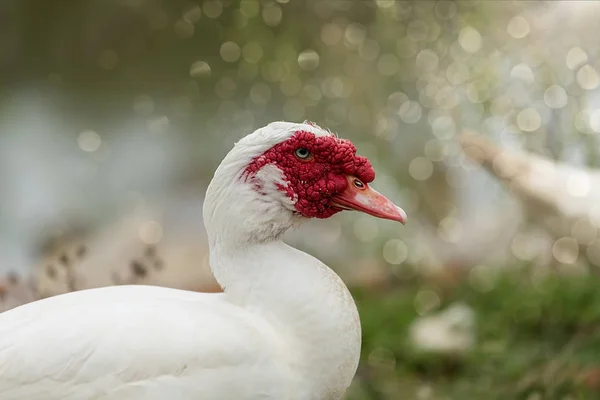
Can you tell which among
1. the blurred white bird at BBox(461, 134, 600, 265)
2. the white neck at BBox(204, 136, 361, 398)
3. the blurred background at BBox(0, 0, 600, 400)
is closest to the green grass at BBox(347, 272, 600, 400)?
the blurred background at BBox(0, 0, 600, 400)

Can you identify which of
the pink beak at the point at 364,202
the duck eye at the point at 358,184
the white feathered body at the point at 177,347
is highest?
the duck eye at the point at 358,184

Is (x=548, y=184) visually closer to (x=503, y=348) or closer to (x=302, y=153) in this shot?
(x=503, y=348)

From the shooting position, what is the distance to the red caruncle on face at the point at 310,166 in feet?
3.39

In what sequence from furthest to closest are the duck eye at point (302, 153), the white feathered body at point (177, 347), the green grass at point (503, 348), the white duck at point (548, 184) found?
the white duck at point (548, 184), the green grass at point (503, 348), the duck eye at point (302, 153), the white feathered body at point (177, 347)

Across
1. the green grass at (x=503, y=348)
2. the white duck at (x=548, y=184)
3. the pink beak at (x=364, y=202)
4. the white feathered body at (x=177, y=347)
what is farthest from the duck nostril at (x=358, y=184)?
the white duck at (x=548, y=184)

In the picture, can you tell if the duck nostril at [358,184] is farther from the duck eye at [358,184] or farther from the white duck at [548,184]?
the white duck at [548,184]

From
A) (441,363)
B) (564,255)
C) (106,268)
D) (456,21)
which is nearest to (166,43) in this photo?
(106,268)

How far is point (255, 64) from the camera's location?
8.34 feet

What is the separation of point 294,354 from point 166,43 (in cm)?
166

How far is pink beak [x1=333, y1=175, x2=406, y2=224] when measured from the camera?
1056mm

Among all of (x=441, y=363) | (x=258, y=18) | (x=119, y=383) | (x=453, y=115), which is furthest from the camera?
(x=453, y=115)

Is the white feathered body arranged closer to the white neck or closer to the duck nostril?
the white neck

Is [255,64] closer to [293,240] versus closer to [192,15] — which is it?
[192,15]

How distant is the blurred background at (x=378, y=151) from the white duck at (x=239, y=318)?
1168mm
